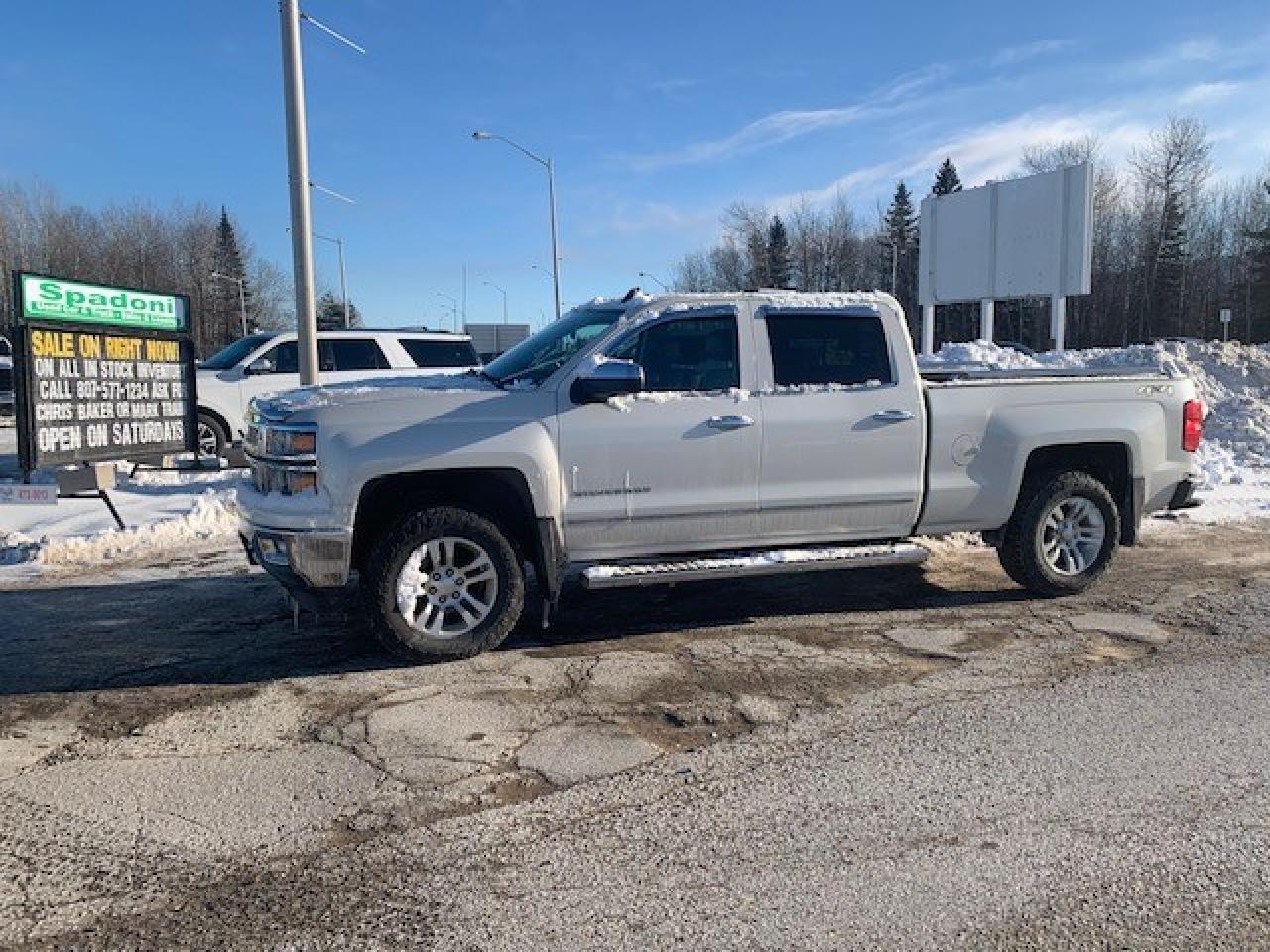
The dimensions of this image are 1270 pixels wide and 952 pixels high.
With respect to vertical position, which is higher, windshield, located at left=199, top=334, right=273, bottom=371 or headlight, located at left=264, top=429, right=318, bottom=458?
windshield, located at left=199, top=334, right=273, bottom=371

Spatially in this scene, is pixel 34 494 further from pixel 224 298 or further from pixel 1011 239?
pixel 224 298

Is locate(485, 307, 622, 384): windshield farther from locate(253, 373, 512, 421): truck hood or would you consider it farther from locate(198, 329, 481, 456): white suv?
locate(198, 329, 481, 456): white suv

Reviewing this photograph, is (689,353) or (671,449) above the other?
(689,353)

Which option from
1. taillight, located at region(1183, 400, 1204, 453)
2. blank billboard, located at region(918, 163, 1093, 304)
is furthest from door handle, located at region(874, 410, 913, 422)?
blank billboard, located at region(918, 163, 1093, 304)

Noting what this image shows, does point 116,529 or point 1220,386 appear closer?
point 116,529

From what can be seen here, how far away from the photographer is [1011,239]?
28.3 m

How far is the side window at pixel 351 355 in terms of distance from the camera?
14.1 metres

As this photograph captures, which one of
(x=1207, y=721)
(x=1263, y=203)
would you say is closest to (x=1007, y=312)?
(x=1263, y=203)

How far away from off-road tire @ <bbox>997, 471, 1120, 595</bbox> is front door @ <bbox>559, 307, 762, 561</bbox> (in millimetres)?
2056

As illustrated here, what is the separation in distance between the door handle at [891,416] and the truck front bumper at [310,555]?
3.34m

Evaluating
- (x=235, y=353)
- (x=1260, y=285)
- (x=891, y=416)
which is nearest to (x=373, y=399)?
(x=891, y=416)

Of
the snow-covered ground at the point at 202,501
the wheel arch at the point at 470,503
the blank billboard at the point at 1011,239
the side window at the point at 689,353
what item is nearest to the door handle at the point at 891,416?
the side window at the point at 689,353

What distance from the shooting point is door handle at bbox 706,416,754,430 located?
5891 mm

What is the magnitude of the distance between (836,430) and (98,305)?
755cm
